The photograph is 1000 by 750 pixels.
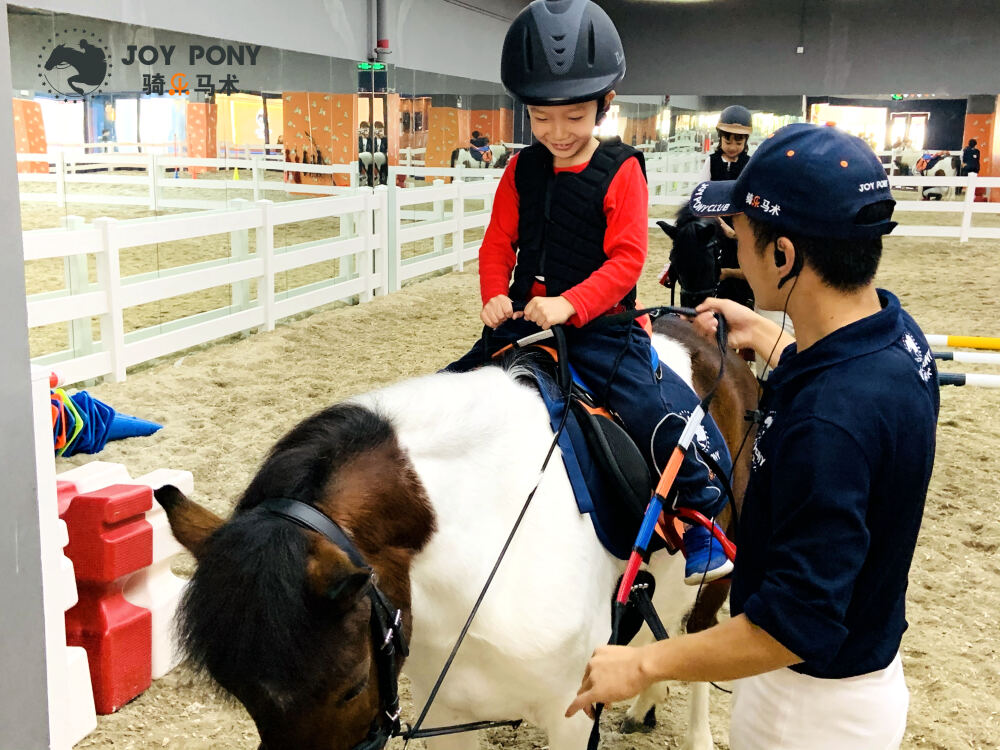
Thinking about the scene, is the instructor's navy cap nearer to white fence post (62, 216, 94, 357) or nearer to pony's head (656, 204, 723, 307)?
pony's head (656, 204, 723, 307)

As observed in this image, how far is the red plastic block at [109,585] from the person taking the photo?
9.07 feet

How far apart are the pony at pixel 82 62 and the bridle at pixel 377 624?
5.93 meters

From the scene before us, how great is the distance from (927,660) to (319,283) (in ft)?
23.9

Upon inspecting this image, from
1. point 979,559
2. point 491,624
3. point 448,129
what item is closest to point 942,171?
point 448,129

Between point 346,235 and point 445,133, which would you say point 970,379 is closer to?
point 346,235

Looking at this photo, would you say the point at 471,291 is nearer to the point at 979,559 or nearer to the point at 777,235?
the point at 979,559

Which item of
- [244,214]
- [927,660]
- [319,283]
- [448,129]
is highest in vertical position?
[448,129]

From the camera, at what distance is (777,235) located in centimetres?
120

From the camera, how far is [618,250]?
2.22 metres

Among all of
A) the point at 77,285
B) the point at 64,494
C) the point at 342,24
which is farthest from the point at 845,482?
the point at 342,24

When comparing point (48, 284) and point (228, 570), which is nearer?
point (228, 570)

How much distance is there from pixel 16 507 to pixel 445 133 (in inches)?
445

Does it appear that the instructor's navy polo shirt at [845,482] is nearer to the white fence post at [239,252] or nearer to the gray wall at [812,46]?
the white fence post at [239,252]

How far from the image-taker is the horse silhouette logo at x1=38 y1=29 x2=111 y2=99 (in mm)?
6039
